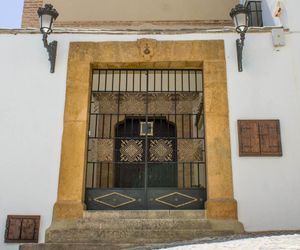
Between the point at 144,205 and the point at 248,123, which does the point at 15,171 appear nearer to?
the point at 144,205

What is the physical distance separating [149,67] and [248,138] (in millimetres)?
2133

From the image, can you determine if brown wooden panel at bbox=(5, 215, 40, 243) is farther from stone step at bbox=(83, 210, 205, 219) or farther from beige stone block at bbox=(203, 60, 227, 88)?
beige stone block at bbox=(203, 60, 227, 88)

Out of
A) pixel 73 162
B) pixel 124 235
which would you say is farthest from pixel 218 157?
pixel 73 162

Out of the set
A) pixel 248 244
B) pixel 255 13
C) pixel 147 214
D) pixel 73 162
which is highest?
pixel 255 13

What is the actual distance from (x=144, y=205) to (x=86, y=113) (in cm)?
179

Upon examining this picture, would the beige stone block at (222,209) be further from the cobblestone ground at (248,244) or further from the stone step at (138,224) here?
the cobblestone ground at (248,244)

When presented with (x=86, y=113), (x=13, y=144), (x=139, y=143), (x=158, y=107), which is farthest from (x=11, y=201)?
(x=158, y=107)

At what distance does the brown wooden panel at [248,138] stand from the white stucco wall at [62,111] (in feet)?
0.30

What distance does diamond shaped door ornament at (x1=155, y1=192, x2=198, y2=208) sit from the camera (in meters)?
7.02

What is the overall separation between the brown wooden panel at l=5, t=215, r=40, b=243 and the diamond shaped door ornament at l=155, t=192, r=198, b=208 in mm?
1958

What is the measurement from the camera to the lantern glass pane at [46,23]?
→ 6.91m

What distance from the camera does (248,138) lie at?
6.87m

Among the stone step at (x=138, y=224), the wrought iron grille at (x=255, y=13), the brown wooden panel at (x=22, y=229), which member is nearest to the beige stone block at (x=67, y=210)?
the stone step at (x=138, y=224)

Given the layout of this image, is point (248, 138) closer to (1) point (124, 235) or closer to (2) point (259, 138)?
(2) point (259, 138)
